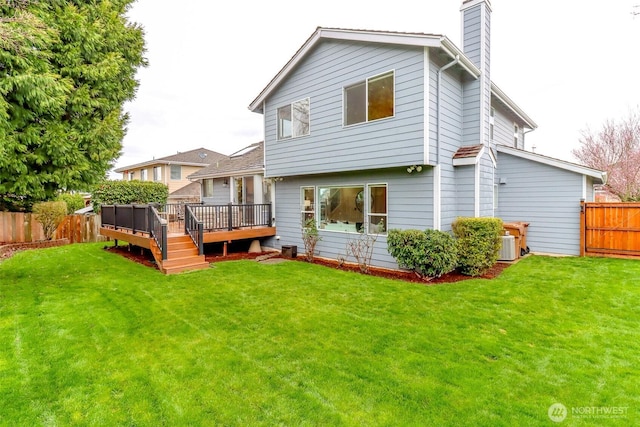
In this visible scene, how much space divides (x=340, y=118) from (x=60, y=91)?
20.7 ft

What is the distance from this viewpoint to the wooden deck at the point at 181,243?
8.21 m

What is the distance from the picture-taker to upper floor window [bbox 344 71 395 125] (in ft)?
25.9

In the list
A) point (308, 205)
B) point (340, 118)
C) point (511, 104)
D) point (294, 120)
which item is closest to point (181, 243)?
point (308, 205)

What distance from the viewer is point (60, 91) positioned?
A: 5105 mm

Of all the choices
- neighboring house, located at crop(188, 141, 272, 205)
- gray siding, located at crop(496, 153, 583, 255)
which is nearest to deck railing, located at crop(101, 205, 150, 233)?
neighboring house, located at crop(188, 141, 272, 205)

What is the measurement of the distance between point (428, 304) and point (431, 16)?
40.7ft

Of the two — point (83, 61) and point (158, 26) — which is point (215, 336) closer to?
point (83, 61)

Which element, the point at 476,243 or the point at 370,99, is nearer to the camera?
the point at 476,243

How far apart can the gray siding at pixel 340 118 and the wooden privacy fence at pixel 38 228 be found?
9.36 meters

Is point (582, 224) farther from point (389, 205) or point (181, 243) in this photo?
point (181, 243)

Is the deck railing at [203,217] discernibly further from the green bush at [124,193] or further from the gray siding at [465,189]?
the gray siding at [465,189]

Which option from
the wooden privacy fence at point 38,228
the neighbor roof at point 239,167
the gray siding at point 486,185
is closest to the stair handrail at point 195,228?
the neighbor roof at point 239,167

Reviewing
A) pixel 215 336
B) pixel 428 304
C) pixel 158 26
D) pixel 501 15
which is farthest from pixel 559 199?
pixel 158 26

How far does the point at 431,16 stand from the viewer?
41.2 ft
